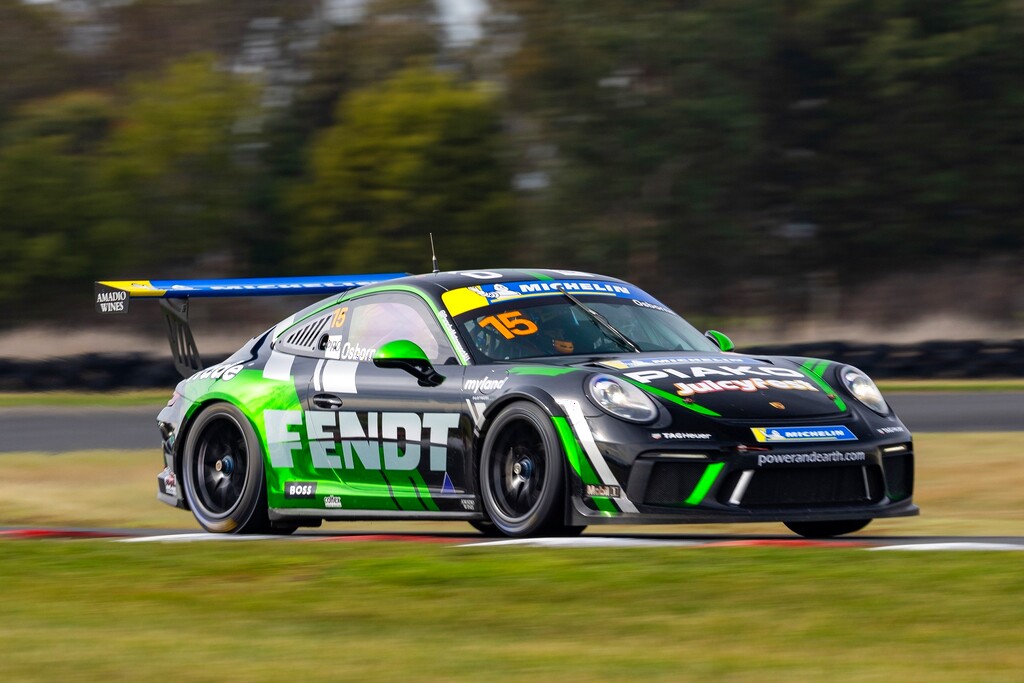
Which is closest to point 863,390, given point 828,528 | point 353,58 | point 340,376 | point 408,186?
point 828,528

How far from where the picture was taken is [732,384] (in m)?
7.39

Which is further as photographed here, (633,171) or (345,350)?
(633,171)

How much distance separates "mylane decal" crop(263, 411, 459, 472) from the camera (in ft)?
26.0

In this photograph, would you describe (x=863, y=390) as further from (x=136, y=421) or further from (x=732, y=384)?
(x=136, y=421)

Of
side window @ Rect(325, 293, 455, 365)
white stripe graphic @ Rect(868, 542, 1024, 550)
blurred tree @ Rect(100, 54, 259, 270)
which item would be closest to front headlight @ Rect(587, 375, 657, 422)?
side window @ Rect(325, 293, 455, 365)

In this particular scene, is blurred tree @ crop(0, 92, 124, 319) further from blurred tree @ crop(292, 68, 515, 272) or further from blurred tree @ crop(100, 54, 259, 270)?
blurred tree @ crop(292, 68, 515, 272)

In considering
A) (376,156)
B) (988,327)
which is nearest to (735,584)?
(988,327)

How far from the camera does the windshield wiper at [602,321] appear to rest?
326 inches

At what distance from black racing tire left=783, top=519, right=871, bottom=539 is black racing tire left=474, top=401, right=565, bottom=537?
1.30 m

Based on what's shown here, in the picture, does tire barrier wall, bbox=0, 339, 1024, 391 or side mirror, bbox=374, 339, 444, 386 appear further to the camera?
tire barrier wall, bbox=0, 339, 1024, 391

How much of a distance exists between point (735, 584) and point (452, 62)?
46.3 metres

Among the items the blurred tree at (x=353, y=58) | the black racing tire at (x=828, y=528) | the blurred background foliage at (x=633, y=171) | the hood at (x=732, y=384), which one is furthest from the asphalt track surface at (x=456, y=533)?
the blurred tree at (x=353, y=58)

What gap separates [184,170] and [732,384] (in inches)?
1637

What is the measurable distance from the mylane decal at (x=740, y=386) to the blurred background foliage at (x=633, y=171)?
30460 mm
